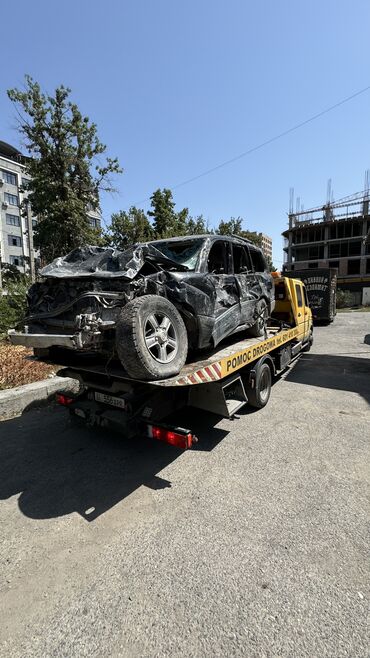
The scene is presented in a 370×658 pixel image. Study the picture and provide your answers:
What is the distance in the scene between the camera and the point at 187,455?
13.5ft

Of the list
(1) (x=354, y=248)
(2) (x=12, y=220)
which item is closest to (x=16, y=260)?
(2) (x=12, y=220)

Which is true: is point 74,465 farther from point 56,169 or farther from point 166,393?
point 56,169

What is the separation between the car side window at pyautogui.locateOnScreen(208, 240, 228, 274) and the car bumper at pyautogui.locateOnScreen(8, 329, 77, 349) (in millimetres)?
2560

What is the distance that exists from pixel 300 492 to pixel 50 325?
10.3 ft

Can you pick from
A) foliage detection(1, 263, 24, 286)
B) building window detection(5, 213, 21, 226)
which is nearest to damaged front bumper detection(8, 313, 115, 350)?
foliage detection(1, 263, 24, 286)

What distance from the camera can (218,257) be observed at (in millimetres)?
5027

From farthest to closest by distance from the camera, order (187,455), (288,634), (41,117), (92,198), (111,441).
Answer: (92,198) < (41,117) < (111,441) < (187,455) < (288,634)

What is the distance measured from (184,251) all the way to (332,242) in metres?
65.2

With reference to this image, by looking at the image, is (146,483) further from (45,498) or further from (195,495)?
(45,498)

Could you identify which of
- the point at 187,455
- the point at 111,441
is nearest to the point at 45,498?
the point at 111,441

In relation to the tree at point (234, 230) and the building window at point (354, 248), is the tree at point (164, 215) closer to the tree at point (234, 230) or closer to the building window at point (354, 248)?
the tree at point (234, 230)

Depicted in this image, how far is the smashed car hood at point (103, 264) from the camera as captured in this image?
3416 millimetres

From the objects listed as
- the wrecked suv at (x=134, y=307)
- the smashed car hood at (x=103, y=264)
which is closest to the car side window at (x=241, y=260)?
the wrecked suv at (x=134, y=307)

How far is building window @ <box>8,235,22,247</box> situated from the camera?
49062mm
